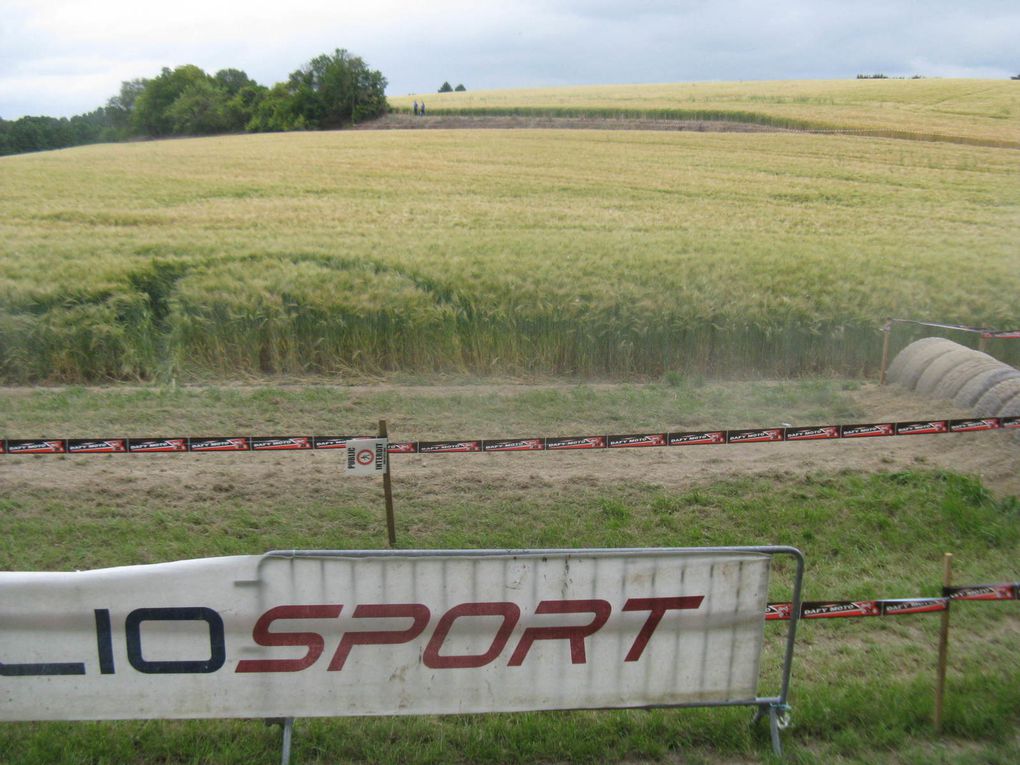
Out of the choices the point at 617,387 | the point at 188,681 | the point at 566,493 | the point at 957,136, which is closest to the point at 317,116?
the point at 957,136

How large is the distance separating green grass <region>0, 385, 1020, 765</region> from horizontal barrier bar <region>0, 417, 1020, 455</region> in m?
0.46

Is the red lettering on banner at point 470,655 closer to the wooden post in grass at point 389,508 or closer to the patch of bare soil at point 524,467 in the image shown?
the wooden post in grass at point 389,508

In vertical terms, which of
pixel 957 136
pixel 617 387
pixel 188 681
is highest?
pixel 957 136

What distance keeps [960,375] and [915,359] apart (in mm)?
1272

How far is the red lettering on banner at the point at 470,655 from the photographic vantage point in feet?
14.6

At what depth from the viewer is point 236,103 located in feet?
137

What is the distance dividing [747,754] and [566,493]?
3987mm

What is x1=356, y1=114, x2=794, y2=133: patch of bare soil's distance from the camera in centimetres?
3628

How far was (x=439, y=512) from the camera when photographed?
312 inches

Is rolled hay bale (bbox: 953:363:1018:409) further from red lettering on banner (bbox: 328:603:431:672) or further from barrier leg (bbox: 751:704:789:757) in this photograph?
red lettering on banner (bbox: 328:603:431:672)

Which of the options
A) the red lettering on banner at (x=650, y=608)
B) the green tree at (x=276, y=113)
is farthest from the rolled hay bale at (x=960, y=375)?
the green tree at (x=276, y=113)

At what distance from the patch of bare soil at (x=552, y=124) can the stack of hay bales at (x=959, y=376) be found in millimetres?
23776

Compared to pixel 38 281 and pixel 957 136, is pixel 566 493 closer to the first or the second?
pixel 38 281

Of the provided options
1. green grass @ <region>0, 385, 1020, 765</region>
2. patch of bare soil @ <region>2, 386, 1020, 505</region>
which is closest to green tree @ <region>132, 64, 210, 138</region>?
green grass @ <region>0, 385, 1020, 765</region>
